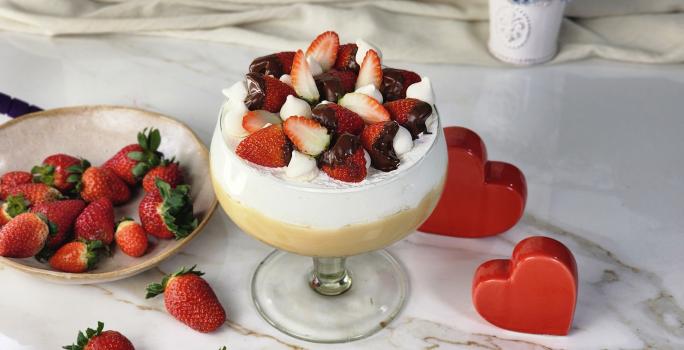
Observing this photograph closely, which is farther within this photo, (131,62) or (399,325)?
(131,62)

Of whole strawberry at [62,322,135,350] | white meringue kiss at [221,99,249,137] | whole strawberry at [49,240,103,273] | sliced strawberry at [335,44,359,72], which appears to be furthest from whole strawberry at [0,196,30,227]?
sliced strawberry at [335,44,359,72]

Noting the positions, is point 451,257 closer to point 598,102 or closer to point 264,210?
point 264,210

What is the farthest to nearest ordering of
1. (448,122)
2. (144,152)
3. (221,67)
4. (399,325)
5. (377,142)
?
(221,67), (448,122), (144,152), (399,325), (377,142)

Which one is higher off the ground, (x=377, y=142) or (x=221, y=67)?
(x=377, y=142)

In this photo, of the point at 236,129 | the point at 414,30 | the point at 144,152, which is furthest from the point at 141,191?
the point at 414,30

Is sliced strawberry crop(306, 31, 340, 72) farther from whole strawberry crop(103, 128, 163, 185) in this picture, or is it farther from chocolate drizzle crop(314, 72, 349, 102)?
whole strawberry crop(103, 128, 163, 185)

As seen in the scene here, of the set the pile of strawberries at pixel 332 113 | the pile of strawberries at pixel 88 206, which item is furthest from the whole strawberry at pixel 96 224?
the pile of strawberries at pixel 332 113

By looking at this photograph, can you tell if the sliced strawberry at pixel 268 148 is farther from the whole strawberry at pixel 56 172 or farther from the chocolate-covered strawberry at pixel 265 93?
the whole strawberry at pixel 56 172
